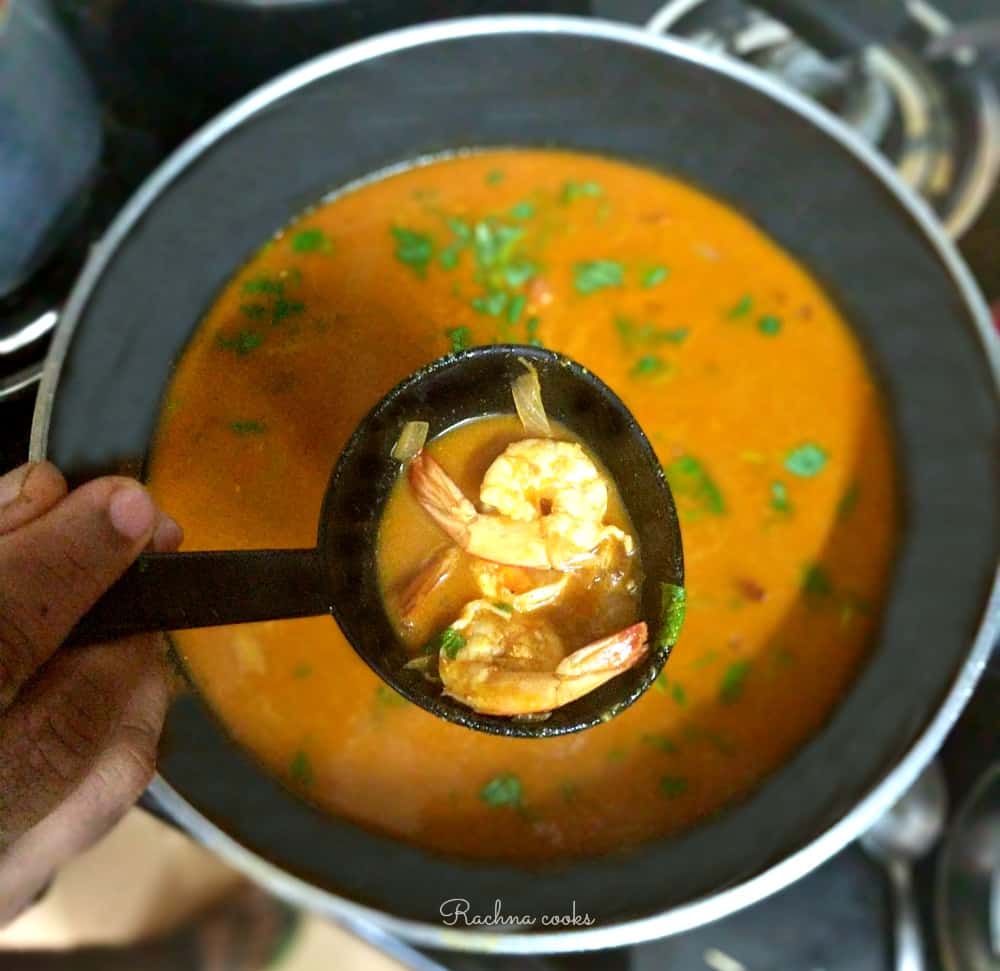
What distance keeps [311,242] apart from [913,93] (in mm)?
1077

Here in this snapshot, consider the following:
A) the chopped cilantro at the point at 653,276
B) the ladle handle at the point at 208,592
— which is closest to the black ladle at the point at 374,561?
the ladle handle at the point at 208,592

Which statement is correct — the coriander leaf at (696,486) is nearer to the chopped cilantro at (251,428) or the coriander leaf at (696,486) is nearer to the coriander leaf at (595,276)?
the coriander leaf at (595,276)

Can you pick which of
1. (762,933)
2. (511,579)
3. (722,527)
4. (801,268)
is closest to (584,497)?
(511,579)

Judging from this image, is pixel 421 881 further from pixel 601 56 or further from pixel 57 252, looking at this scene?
pixel 601 56

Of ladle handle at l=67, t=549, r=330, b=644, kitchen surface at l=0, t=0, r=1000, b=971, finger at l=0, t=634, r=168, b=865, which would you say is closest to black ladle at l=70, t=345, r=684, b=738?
ladle handle at l=67, t=549, r=330, b=644

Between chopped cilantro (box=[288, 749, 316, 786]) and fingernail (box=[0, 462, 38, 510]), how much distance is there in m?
0.53

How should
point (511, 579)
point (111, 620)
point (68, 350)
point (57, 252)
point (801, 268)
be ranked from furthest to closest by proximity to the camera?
1. point (801, 268)
2. point (57, 252)
3. point (68, 350)
4. point (511, 579)
5. point (111, 620)

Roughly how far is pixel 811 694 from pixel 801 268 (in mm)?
697

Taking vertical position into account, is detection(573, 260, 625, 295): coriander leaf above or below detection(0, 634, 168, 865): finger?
above

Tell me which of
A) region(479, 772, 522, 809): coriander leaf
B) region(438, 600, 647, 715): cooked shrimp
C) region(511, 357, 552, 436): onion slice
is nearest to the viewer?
region(438, 600, 647, 715): cooked shrimp

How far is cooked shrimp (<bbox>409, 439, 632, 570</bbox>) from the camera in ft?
3.53

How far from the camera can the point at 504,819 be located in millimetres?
1342

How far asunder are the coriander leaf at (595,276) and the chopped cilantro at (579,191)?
0.11 metres

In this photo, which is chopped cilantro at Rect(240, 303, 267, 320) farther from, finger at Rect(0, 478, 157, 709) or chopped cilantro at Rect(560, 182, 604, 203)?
chopped cilantro at Rect(560, 182, 604, 203)
